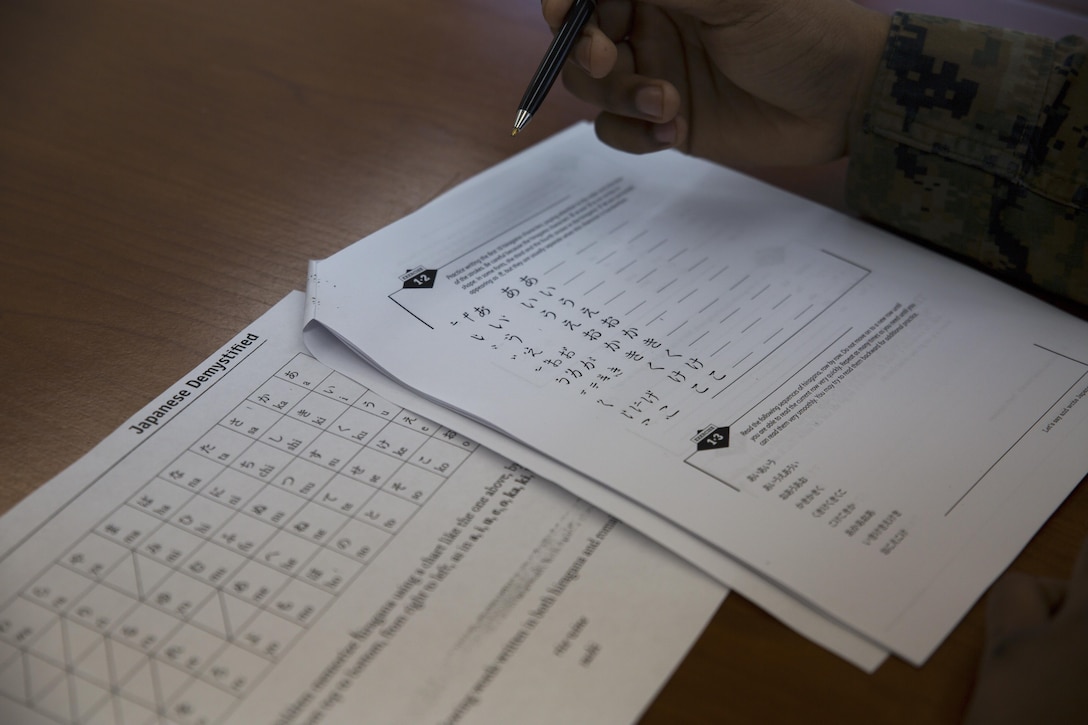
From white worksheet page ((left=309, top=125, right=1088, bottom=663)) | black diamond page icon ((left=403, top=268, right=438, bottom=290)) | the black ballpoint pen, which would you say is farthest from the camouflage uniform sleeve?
black diamond page icon ((left=403, top=268, right=438, bottom=290))

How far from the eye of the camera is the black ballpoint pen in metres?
0.70

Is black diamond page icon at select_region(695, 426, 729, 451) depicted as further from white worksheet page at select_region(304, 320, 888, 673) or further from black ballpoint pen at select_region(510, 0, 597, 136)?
black ballpoint pen at select_region(510, 0, 597, 136)

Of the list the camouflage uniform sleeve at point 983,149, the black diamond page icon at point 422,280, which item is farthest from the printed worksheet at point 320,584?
the camouflage uniform sleeve at point 983,149

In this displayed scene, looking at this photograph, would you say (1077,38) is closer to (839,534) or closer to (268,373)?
(839,534)

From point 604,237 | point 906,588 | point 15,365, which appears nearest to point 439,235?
point 604,237

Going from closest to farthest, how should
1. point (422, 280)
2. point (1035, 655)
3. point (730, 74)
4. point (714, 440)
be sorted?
point (1035, 655), point (714, 440), point (422, 280), point (730, 74)

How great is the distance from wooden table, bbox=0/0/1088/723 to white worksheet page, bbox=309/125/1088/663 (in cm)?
3

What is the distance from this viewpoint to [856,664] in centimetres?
44

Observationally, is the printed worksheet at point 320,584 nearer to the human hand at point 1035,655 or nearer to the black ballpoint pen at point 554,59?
the human hand at point 1035,655

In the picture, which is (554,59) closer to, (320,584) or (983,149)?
(983,149)

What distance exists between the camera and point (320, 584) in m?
0.46

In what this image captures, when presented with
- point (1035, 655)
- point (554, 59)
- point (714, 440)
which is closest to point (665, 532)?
point (714, 440)

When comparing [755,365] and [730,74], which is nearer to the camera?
[755,365]

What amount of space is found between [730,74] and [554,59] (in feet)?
0.53
